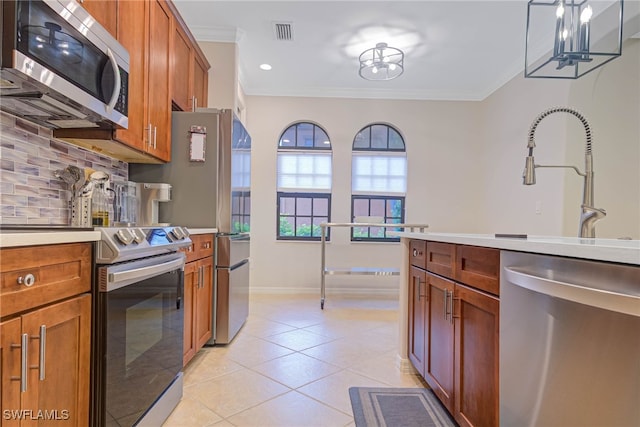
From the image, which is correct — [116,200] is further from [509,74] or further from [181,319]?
[509,74]

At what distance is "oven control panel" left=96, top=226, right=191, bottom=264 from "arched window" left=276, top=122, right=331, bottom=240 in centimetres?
292

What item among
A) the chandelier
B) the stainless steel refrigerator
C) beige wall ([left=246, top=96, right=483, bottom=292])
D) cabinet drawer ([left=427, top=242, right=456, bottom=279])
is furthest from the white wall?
the stainless steel refrigerator

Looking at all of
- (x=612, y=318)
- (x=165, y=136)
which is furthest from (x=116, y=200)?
(x=612, y=318)

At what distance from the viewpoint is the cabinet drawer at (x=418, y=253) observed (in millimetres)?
1905

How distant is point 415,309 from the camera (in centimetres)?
204

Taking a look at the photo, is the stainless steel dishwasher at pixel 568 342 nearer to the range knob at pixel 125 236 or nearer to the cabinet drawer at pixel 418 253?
the cabinet drawer at pixel 418 253

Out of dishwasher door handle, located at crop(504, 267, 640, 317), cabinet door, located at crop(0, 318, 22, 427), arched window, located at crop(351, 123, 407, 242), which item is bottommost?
cabinet door, located at crop(0, 318, 22, 427)

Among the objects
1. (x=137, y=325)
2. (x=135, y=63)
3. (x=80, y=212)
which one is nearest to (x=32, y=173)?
(x=80, y=212)

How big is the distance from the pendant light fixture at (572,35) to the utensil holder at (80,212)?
277 centimetres

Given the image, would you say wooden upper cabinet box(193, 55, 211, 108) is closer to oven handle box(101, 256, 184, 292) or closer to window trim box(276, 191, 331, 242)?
window trim box(276, 191, 331, 242)

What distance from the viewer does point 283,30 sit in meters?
3.18

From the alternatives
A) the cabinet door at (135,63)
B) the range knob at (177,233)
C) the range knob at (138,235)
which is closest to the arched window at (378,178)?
the cabinet door at (135,63)

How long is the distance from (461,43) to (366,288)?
3.04 meters

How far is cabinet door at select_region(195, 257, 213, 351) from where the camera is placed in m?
2.25
